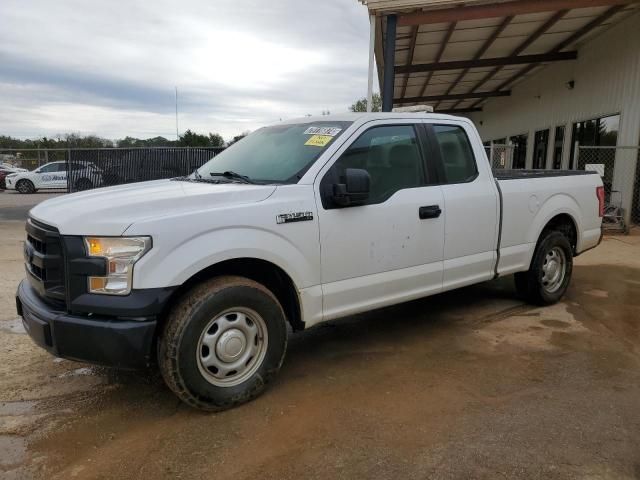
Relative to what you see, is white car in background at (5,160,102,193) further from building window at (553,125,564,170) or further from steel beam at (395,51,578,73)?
building window at (553,125,564,170)

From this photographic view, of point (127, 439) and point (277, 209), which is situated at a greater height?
point (277, 209)

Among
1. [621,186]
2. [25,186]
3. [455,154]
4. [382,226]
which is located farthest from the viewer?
[25,186]

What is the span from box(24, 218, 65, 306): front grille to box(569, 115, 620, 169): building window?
11.7 meters

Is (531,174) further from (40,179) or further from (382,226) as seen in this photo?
(40,179)

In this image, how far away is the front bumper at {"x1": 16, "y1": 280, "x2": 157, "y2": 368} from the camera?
2902mm

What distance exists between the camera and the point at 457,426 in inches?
123

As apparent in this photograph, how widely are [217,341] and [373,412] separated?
110 cm

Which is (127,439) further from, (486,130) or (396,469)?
(486,130)

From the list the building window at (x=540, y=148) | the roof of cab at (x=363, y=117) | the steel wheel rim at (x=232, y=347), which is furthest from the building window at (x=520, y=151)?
the steel wheel rim at (x=232, y=347)

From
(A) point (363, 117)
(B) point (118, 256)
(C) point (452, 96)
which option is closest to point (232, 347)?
(B) point (118, 256)

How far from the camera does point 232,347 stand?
3287 millimetres

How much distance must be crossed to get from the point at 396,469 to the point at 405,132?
2716 mm

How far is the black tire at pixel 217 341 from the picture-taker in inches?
120

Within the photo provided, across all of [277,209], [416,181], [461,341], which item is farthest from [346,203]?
[461,341]
